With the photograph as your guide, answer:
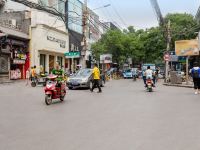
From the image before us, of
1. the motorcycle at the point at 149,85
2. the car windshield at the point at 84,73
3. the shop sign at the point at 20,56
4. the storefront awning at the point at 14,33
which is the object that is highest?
the storefront awning at the point at 14,33

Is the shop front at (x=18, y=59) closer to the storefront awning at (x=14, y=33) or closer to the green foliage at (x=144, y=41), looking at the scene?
the storefront awning at (x=14, y=33)

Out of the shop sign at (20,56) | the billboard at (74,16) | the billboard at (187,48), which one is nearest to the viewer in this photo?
the billboard at (187,48)

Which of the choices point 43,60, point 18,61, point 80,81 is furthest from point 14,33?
point 80,81

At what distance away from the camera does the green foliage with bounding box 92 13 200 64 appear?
66625 millimetres

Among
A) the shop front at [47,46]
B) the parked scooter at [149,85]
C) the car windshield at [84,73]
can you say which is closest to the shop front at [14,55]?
the shop front at [47,46]

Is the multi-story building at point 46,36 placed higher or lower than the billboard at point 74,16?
lower

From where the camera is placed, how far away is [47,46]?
48188 mm

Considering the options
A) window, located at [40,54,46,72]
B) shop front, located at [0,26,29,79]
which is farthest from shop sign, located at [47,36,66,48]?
shop front, located at [0,26,29,79]

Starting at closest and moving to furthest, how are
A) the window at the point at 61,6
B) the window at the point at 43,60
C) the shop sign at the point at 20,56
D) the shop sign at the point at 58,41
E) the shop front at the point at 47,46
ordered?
1. the shop sign at the point at 20,56
2. the shop front at the point at 47,46
3. the window at the point at 43,60
4. the shop sign at the point at 58,41
5. the window at the point at 61,6

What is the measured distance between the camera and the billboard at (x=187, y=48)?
37719 millimetres

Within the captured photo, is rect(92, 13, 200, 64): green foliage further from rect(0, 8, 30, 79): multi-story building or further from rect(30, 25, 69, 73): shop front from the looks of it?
rect(0, 8, 30, 79): multi-story building

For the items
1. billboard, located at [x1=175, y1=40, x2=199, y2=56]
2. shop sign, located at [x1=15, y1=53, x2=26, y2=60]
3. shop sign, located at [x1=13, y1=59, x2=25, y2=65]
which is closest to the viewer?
billboard, located at [x1=175, y1=40, x2=199, y2=56]

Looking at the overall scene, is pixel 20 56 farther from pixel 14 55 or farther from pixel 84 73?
pixel 84 73

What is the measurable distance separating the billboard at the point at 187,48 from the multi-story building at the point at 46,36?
51.4ft
